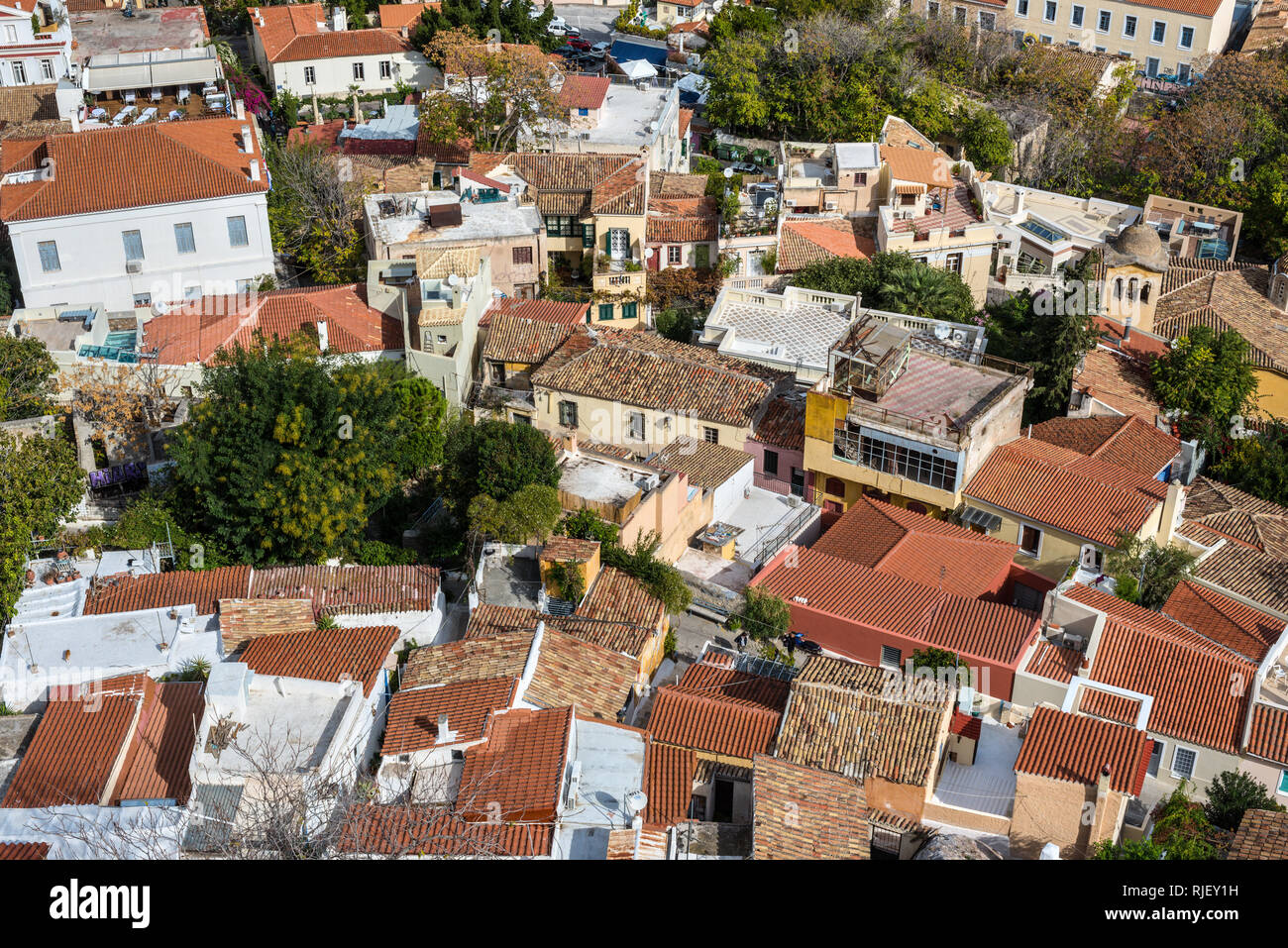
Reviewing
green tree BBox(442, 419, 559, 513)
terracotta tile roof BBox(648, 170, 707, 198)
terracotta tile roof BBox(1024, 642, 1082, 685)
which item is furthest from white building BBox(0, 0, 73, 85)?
terracotta tile roof BBox(1024, 642, 1082, 685)

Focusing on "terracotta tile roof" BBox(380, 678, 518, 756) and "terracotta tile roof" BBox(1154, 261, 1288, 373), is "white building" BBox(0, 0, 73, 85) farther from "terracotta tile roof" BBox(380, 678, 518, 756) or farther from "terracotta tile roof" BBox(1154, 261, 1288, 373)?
"terracotta tile roof" BBox(1154, 261, 1288, 373)

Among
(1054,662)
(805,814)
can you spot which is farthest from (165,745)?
(1054,662)

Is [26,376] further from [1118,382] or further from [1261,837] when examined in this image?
[1118,382]

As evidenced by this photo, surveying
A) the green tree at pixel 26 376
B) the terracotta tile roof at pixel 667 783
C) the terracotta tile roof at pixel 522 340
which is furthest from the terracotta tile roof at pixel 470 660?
the terracotta tile roof at pixel 522 340

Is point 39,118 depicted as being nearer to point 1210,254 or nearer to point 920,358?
point 920,358

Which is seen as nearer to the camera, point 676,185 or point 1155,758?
point 1155,758

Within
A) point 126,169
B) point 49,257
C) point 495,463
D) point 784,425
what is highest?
point 126,169
